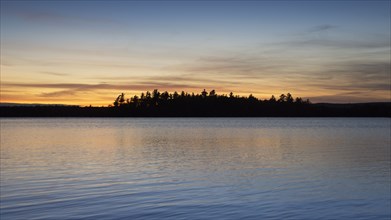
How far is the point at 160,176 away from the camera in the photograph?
26641 mm

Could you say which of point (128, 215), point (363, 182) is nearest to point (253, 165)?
point (363, 182)

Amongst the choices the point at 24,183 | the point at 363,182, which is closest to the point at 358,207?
the point at 363,182

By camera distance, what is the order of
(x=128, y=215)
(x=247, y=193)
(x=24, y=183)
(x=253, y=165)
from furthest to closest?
(x=253, y=165)
(x=24, y=183)
(x=247, y=193)
(x=128, y=215)

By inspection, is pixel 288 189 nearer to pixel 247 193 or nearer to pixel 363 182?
pixel 247 193

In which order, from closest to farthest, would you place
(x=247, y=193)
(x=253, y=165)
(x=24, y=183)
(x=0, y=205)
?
(x=0, y=205) < (x=247, y=193) < (x=24, y=183) < (x=253, y=165)

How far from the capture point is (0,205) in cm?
1792

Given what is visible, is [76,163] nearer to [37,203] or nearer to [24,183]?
[24,183]

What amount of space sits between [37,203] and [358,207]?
13.3 metres

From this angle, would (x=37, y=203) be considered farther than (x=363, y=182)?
No

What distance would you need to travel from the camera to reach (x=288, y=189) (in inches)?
874

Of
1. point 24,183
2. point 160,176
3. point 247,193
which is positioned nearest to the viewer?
point 247,193

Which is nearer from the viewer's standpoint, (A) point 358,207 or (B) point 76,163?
(A) point 358,207

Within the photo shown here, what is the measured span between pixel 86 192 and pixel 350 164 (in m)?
20.7

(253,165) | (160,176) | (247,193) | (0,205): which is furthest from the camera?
(253,165)
